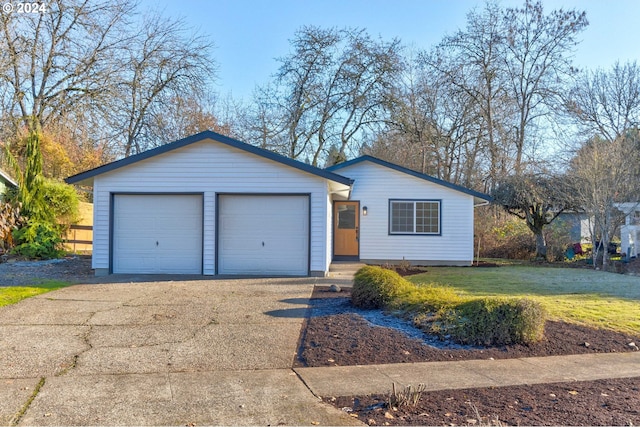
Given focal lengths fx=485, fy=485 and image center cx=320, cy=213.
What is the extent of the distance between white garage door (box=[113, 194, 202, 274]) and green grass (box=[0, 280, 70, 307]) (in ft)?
6.56

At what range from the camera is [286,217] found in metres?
12.6

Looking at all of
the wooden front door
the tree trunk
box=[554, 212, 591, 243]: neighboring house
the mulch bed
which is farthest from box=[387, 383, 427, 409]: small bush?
box=[554, 212, 591, 243]: neighboring house

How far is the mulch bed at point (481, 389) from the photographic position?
3.77m

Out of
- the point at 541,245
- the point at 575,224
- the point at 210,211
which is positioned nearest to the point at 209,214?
the point at 210,211

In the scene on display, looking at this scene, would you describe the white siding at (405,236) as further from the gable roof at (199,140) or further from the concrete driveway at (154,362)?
the concrete driveway at (154,362)

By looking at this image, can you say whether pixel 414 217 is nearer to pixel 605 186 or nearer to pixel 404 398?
pixel 605 186

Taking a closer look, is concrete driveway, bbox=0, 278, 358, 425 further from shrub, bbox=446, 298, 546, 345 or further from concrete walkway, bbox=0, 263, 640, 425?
shrub, bbox=446, 298, 546, 345

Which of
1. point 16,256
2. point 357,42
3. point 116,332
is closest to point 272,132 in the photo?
point 357,42

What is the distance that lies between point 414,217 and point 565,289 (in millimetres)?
6627

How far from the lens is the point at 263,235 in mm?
12602

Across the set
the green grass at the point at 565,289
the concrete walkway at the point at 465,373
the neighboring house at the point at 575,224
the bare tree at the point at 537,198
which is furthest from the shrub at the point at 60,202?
the neighboring house at the point at 575,224

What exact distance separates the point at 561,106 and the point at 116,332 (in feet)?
84.1

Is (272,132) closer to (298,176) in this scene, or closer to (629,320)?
(298,176)

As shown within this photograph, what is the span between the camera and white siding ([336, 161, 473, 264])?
1675 centimetres
